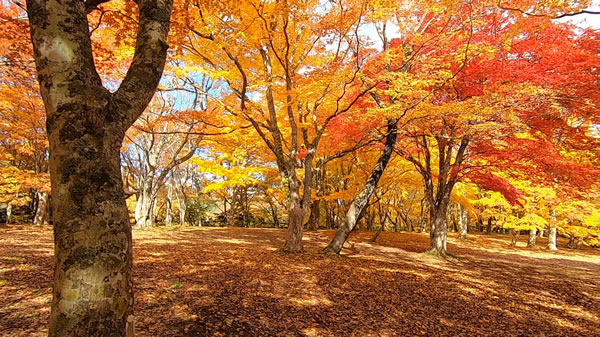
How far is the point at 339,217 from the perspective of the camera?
26469 mm

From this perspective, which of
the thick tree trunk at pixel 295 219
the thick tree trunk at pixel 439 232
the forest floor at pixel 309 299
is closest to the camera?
the forest floor at pixel 309 299

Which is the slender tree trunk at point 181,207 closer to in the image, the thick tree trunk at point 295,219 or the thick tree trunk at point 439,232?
the thick tree trunk at point 295,219

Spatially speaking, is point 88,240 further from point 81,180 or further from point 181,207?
point 181,207

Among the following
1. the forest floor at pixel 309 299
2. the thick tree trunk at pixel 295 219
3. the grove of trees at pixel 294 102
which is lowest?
the forest floor at pixel 309 299

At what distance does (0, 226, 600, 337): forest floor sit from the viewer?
3594mm

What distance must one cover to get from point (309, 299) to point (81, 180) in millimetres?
4050

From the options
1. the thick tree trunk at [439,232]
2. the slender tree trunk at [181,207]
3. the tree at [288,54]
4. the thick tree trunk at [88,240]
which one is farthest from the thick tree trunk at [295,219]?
the slender tree trunk at [181,207]

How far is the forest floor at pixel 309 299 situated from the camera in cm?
359

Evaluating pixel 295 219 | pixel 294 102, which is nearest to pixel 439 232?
pixel 295 219

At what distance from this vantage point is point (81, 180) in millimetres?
1640

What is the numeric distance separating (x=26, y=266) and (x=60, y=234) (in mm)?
5836

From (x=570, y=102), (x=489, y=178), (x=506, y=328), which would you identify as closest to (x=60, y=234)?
(x=506, y=328)

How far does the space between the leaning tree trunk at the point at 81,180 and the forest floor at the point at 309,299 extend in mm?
2034

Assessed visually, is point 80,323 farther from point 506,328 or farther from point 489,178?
point 489,178
